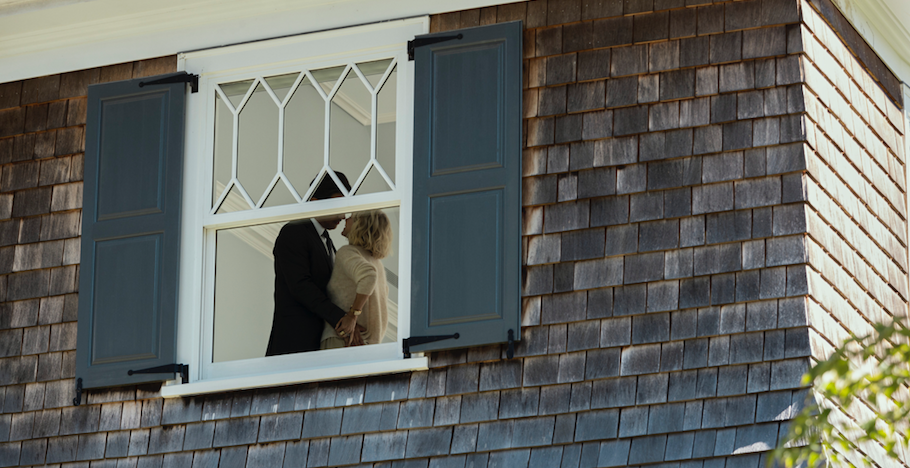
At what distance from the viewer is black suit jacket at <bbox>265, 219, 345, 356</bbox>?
6215 millimetres

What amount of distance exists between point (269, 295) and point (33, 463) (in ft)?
7.92

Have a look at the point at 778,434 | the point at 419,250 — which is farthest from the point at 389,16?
the point at 778,434

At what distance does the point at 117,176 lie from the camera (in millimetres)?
6285

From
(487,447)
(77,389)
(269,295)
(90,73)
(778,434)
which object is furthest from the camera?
(269,295)

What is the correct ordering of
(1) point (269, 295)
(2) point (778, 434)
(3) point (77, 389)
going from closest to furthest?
(2) point (778, 434)
(3) point (77, 389)
(1) point (269, 295)

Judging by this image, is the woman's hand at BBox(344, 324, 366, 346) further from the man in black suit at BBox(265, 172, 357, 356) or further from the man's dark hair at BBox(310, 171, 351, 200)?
the man's dark hair at BBox(310, 171, 351, 200)

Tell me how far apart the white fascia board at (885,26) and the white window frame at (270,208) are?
2.16 m

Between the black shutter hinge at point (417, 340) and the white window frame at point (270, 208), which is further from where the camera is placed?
the white window frame at point (270, 208)

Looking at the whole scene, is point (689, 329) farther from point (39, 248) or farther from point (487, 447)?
point (39, 248)

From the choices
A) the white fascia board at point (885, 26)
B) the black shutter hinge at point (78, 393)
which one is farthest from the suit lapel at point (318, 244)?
the white fascia board at point (885, 26)

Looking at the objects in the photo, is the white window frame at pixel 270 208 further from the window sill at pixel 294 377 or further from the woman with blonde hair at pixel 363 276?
the woman with blonde hair at pixel 363 276

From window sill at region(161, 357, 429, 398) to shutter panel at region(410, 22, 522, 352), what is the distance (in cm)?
14

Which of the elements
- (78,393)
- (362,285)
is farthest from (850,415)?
(78,393)

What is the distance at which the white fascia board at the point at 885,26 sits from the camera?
620 centimetres
